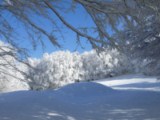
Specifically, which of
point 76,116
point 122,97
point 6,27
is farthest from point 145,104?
point 6,27

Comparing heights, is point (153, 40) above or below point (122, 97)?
above

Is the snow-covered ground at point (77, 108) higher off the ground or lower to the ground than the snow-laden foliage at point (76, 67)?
lower

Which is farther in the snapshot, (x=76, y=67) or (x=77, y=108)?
(x=76, y=67)

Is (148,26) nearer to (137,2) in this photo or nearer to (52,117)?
(52,117)

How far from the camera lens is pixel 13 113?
428 inches

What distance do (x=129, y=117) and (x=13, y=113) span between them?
12.9 feet

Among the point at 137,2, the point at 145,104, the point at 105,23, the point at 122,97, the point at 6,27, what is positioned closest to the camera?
the point at 137,2

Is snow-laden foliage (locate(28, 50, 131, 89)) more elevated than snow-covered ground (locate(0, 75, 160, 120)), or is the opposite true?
snow-laden foliage (locate(28, 50, 131, 89))

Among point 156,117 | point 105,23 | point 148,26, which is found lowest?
point 156,117

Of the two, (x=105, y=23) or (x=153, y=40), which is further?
(x=153, y=40)

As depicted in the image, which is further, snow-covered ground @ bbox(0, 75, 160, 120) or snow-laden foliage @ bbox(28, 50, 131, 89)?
snow-laden foliage @ bbox(28, 50, 131, 89)

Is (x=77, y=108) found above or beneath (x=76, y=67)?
beneath

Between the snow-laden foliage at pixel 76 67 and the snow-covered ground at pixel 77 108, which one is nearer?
the snow-covered ground at pixel 77 108

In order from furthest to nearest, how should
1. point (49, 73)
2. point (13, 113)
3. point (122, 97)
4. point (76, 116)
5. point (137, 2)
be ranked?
point (49, 73) → point (122, 97) → point (76, 116) → point (13, 113) → point (137, 2)
